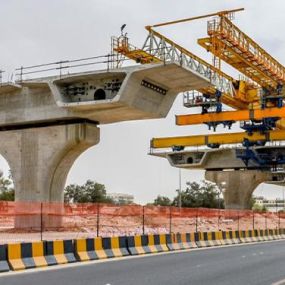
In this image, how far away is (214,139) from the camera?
→ 211 feet

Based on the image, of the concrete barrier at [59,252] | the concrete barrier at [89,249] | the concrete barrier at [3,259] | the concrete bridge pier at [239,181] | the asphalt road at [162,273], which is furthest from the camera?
the concrete bridge pier at [239,181]

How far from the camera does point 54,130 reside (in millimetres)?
31547

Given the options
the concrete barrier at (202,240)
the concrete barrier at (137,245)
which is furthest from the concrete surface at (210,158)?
the concrete barrier at (137,245)

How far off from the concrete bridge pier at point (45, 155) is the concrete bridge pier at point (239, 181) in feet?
122

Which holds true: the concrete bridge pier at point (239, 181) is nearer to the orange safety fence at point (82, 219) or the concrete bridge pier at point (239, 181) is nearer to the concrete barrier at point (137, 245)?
the orange safety fence at point (82, 219)

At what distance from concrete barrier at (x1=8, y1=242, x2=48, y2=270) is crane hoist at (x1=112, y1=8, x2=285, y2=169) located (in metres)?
17.4

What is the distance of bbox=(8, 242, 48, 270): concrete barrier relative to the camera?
1359cm

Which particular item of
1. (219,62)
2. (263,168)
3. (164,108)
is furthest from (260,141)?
(164,108)

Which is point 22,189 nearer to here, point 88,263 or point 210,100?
point 88,263

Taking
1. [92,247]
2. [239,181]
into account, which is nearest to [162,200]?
[239,181]

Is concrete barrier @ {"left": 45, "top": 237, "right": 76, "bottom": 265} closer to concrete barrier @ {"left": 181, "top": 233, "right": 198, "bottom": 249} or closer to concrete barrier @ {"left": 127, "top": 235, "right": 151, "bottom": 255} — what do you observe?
concrete barrier @ {"left": 127, "top": 235, "right": 151, "bottom": 255}

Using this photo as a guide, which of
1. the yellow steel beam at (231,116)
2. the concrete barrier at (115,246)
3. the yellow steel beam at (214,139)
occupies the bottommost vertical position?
the concrete barrier at (115,246)

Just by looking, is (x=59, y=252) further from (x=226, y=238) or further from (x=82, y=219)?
(x=226, y=238)

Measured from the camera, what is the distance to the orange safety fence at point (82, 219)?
24.4 meters
